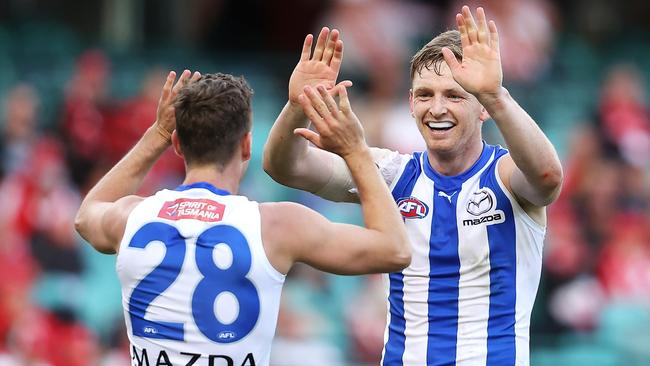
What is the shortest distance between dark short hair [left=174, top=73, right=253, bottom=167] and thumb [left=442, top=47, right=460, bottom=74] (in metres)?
0.88

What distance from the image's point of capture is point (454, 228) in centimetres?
533

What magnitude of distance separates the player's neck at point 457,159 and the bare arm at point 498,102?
42cm

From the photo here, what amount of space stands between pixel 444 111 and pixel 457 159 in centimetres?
27

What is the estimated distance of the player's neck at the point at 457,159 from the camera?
5426mm

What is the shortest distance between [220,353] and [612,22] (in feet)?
44.7

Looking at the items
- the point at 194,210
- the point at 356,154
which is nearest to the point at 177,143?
the point at 194,210

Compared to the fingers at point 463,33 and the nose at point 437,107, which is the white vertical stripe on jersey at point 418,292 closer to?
the nose at point 437,107

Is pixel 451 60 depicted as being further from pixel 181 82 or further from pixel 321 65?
pixel 181 82

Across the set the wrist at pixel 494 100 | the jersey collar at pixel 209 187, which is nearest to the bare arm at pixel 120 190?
the jersey collar at pixel 209 187

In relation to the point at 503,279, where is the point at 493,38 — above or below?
above

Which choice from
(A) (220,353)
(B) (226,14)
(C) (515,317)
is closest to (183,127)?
(A) (220,353)

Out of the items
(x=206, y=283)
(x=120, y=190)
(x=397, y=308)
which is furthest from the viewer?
(x=397, y=308)

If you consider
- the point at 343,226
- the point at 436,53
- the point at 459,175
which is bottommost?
the point at 343,226

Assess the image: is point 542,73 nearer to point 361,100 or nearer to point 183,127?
point 361,100
